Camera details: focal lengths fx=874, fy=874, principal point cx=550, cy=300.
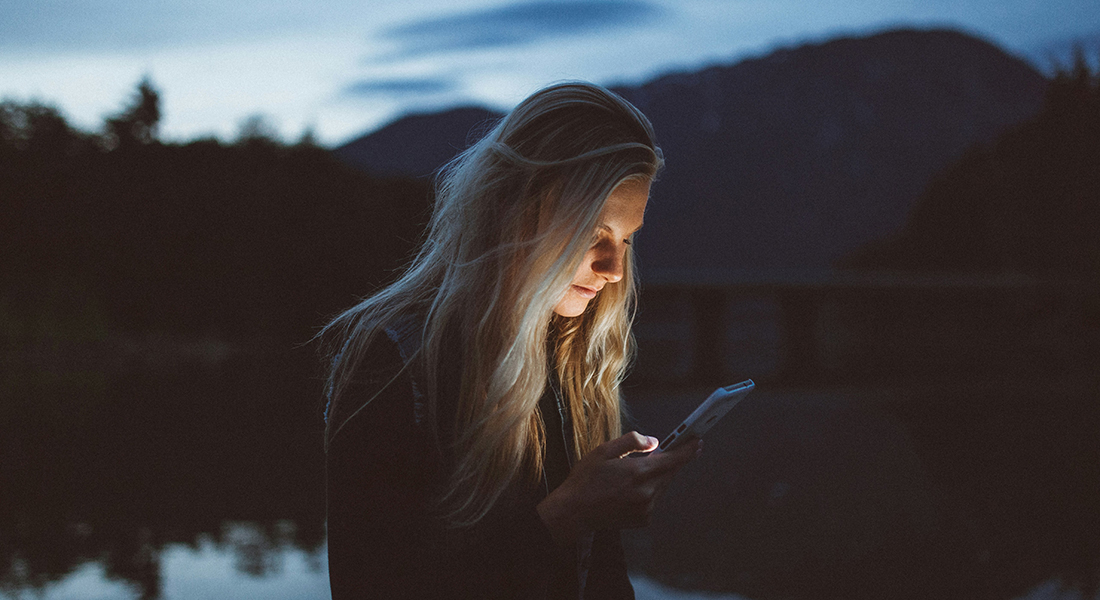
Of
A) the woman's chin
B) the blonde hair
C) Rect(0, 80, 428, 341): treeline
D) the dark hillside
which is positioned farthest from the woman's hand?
the dark hillside

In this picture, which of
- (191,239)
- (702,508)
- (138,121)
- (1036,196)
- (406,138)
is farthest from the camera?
(406,138)

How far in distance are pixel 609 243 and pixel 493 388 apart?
45 centimetres

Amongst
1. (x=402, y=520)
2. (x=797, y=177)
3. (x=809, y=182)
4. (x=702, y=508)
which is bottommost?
(x=702, y=508)

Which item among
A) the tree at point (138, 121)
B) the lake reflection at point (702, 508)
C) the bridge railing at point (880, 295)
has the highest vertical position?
the tree at point (138, 121)

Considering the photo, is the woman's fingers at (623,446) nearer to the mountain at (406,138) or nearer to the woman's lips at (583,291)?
the woman's lips at (583,291)

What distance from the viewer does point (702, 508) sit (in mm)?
11078

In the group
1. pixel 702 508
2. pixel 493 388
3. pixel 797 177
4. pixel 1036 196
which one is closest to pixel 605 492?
pixel 493 388

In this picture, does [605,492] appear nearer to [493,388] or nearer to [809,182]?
[493,388]

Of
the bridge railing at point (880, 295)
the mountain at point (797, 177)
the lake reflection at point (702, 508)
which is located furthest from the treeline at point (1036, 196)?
the mountain at point (797, 177)

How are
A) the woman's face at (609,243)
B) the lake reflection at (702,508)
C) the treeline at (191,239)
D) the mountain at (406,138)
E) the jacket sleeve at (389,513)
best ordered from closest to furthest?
1. the jacket sleeve at (389,513)
2. the woman's face at (609,243)
3. the lake reflection at (702,508)
4. the treeline at (191,239)
5. the mountain at (406,138)

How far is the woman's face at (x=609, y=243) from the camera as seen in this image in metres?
2.01

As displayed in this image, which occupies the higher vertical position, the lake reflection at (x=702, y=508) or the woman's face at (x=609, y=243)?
the woman's face at (x=609, y=243)

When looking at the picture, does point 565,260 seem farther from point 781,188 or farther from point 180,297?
point 781,188

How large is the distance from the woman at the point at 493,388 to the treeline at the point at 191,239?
113ft
